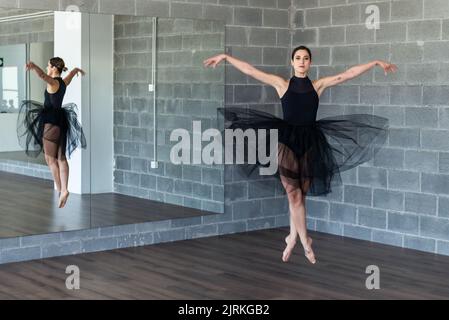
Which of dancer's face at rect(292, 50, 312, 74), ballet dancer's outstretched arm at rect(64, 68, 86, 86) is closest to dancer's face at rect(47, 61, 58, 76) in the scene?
ballet dancer's outstretched arm at rect(64, 68, 86, 86)

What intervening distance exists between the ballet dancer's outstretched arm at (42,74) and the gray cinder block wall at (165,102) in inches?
24.5

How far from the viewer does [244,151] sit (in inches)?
253

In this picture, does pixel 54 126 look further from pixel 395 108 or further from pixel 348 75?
pixel 395 108

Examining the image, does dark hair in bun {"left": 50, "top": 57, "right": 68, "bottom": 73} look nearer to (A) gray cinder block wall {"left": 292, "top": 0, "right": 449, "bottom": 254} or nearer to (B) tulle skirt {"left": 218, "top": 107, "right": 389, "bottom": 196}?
(B) tulle skirt {"left": 218, "top": 107, "right": 389, "bottom": 196}

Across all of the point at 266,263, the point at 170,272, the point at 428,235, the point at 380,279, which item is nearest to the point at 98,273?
the point at 170,272

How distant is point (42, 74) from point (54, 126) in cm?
44

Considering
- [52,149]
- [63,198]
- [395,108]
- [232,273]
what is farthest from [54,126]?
[395,108]

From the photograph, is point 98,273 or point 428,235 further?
point 428,235

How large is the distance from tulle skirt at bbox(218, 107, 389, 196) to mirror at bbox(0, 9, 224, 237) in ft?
4.51

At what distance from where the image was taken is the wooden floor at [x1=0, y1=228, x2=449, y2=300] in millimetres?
5445

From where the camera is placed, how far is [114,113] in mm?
6906

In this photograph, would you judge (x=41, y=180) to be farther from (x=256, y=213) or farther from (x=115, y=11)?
(x=256, y=213)

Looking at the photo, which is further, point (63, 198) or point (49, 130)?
point (63, 198)
